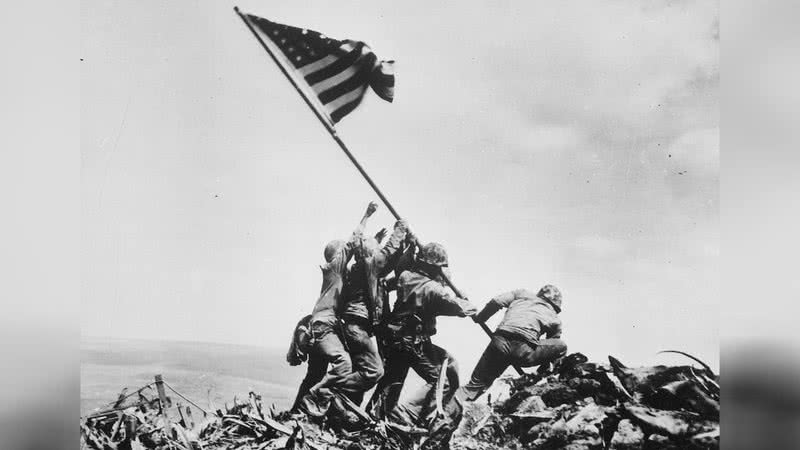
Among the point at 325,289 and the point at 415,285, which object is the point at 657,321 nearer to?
the point at 415,285

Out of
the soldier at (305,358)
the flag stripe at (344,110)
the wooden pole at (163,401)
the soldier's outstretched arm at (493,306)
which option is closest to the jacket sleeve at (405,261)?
the soldier's outstretched arm at (493,306)

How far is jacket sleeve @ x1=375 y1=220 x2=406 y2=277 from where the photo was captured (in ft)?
12.3

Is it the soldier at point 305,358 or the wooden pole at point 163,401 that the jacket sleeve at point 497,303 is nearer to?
the soldier at point 305,358

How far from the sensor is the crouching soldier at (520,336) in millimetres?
3623

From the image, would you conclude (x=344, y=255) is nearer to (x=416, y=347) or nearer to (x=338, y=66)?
(x=416, y=347)

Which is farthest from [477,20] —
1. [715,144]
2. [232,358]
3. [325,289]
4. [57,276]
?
[57,276]

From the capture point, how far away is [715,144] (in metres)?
3.48

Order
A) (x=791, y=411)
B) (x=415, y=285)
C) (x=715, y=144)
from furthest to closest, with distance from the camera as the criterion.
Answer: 1. (x=415, y=285)
2. (x=715, y=144)
3. (x=791, y=411)

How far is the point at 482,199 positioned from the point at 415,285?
1.86 feet

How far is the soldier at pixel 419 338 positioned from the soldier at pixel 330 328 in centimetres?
24

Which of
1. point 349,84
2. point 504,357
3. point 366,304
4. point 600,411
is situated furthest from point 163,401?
point 600,411

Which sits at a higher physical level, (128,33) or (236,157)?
(128,33)

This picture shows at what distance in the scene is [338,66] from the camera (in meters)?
3.74

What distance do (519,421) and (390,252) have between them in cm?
108
